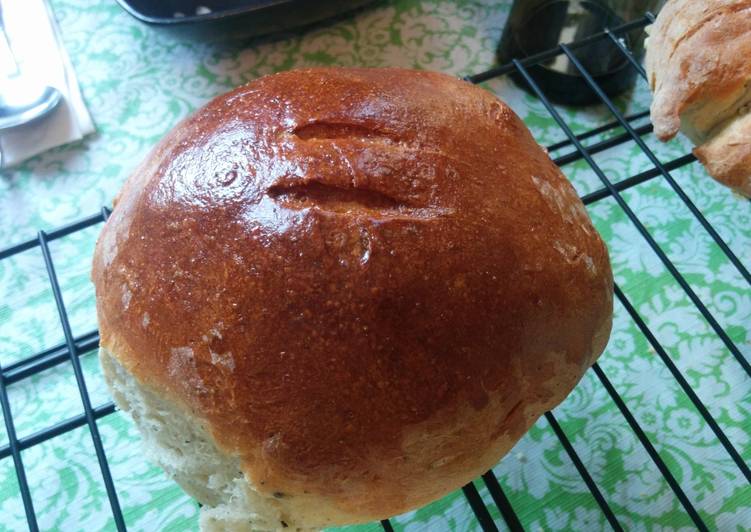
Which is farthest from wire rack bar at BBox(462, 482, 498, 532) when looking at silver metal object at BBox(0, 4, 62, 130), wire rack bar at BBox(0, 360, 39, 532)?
silver metal object at BBox(0, 4, 62, 130)

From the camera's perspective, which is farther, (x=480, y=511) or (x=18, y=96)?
(x=18, y=96)

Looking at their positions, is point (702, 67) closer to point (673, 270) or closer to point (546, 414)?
point (673, 270)

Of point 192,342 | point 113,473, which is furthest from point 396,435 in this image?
point 113,473

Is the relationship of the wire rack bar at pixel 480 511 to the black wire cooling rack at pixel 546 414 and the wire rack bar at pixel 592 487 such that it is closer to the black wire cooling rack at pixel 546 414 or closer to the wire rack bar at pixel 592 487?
the black wire cooling rack at pixel 546 414

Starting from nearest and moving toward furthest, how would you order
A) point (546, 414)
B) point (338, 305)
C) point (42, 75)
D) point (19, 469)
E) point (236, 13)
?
point (338, 305)
point (19, 469)
point (546, 414)
point (236, 13)
point (42, 75)

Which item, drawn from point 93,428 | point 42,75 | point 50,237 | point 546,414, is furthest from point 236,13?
point 546,414
